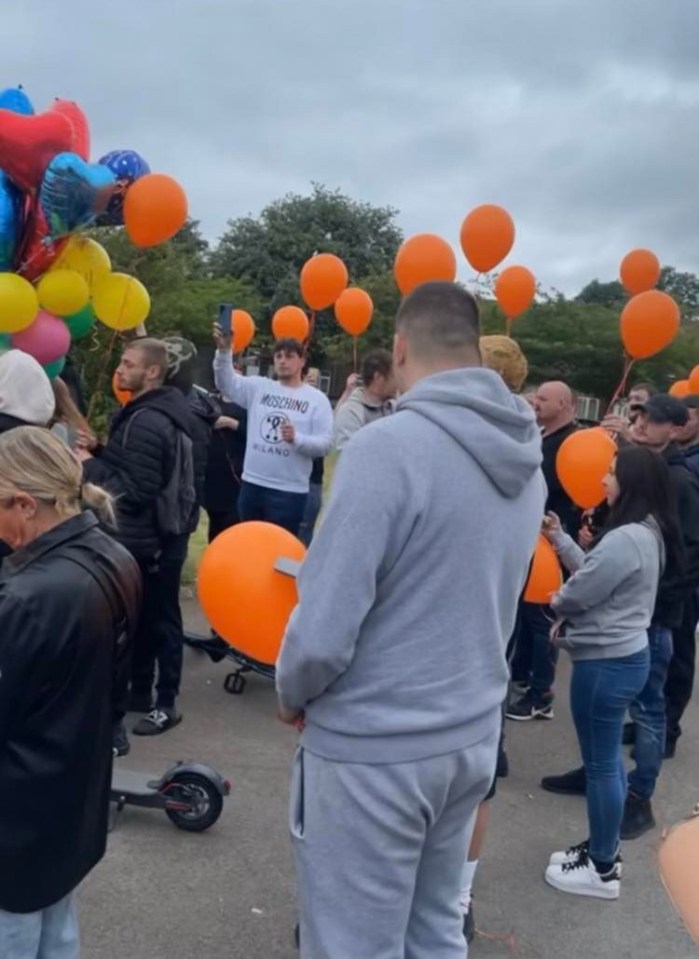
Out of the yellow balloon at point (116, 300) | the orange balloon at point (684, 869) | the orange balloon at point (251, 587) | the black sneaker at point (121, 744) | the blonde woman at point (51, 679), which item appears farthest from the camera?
the yellow balloon at point (116, 300)

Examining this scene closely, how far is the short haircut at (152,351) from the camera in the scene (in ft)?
15.0

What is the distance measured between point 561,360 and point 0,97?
2541cm

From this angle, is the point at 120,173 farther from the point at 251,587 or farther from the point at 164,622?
the point at 251,587

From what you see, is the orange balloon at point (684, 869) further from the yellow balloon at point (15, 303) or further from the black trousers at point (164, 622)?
the yellow balloon at point (15, 303)

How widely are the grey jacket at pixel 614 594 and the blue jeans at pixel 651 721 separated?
2.54 feet

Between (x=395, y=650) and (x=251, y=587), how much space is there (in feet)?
3.83

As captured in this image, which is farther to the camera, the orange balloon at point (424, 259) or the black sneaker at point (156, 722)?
the orange balloon at point (424, 259)

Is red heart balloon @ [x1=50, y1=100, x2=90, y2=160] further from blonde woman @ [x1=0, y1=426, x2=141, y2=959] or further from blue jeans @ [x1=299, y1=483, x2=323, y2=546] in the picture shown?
blonde woman @ [x1=0, y1=426, x2=141, y2=959]

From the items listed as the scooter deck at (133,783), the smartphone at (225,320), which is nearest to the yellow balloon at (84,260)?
the smartphone at (225,320)

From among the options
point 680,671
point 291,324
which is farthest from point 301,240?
point 680,671

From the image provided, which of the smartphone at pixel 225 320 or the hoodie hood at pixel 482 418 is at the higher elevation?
the smartphone at pixel 225 320

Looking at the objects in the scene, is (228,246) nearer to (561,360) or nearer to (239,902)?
(561,360)

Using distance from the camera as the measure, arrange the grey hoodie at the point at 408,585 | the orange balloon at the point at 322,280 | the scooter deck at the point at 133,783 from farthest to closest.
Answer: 1. the orange balloon at the point at 322,280
2. the scooter deck at the point at 133,783
3. the grey hoodie at the point at 408,585

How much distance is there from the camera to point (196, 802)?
3857 millimetres
